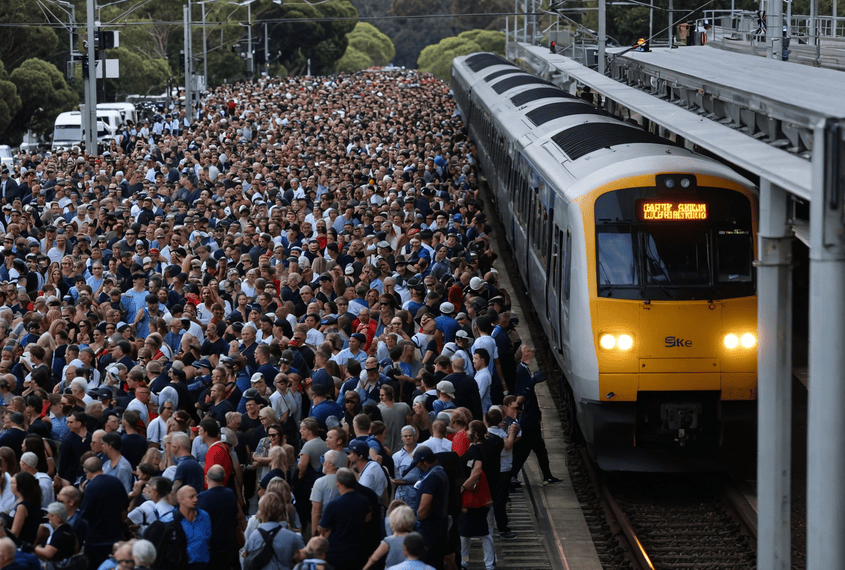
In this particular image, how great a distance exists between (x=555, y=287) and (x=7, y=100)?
42076 millimetres

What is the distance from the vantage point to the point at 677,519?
12609 mm

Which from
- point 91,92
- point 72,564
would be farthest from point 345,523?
point 91,92

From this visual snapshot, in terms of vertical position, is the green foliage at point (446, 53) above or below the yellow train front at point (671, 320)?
above

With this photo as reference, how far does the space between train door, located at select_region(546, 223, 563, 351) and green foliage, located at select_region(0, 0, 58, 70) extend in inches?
1797

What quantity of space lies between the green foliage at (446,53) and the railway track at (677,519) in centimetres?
12046

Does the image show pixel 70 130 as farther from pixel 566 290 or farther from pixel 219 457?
pixel 219 457

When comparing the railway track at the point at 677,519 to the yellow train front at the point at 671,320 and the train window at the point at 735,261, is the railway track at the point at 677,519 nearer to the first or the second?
the yellow train front at the point at 671,320

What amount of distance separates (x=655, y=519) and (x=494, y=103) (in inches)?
714

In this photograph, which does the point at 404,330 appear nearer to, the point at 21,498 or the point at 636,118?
the point at 21,498

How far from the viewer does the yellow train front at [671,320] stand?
1247 centimetres

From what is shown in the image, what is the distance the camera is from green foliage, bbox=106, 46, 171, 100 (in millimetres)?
72625

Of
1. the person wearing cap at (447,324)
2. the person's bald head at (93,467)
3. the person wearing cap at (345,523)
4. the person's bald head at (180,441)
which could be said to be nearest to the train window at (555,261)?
the person wearing cap at (447,324)

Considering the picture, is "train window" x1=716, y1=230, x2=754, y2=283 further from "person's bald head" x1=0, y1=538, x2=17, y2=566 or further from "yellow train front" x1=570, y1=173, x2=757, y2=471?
"person's bald head" x1=0, y1=538, x2=17, y2=566

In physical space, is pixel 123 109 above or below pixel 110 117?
above
